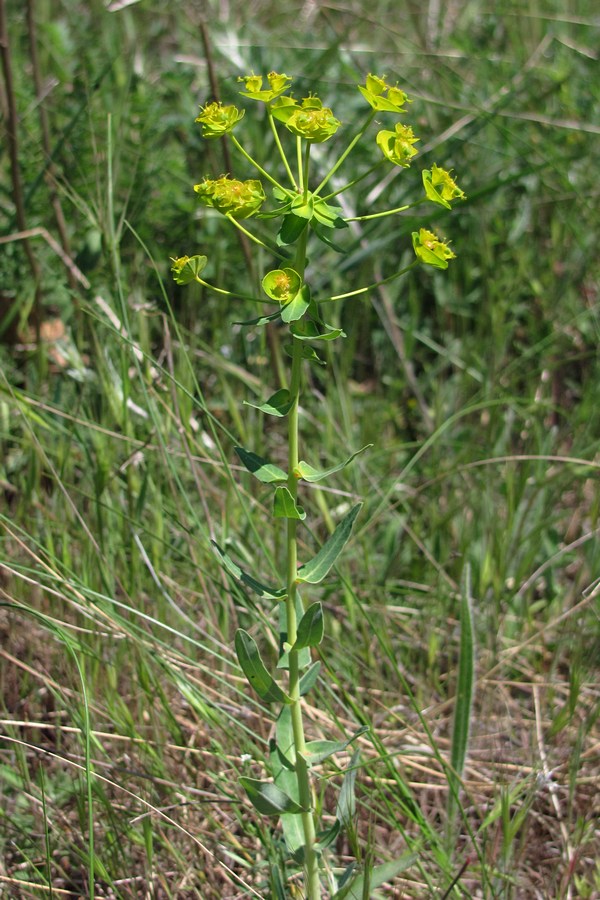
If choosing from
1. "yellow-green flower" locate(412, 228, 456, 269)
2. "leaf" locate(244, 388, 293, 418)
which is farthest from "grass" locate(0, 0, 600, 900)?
"yellow-green flower" locate(412, 228, 456, 269)

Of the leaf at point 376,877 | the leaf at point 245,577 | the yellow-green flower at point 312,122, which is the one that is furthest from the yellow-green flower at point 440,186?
the leaf at point 376,877

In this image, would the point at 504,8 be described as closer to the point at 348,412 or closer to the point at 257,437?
the point at 348,412

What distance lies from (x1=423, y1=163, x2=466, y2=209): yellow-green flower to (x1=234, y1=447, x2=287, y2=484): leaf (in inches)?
17.2

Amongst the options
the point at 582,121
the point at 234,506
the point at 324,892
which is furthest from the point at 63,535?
the point at 582,121

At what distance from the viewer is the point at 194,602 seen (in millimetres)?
2086

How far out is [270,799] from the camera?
52.4 inches

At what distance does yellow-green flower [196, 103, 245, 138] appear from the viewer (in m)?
1.29

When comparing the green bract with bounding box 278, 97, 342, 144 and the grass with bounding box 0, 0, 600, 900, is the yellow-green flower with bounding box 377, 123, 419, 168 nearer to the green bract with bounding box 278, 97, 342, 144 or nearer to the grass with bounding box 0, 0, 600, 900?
the green bract with bounding box 278, 97, 342, 144

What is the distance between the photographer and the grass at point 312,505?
1.63m

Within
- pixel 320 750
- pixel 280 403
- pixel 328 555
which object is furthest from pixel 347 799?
pixel 280 403

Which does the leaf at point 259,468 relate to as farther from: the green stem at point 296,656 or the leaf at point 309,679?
the leaf at point 309,679

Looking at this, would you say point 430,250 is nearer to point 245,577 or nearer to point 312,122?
point 312,122

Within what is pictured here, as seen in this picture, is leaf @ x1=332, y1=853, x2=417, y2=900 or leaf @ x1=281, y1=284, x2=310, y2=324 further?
leaf @ x1=332, y1=853, x2=417, y2=900

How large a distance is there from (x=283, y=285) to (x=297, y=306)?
1.5 inches
